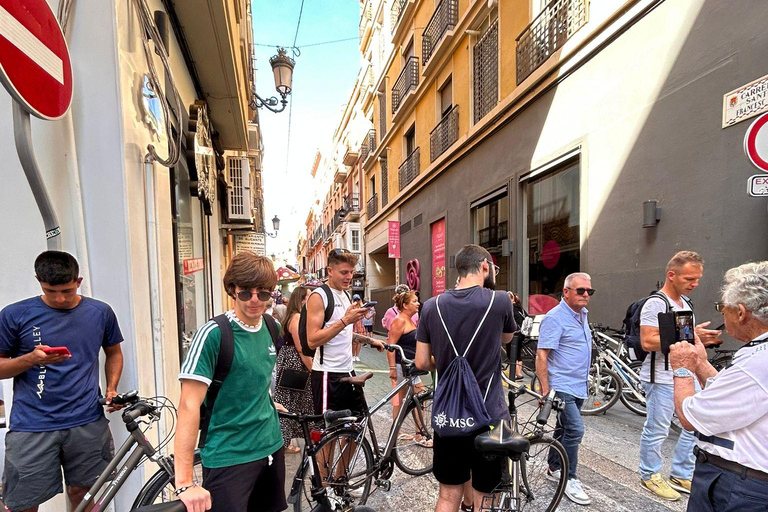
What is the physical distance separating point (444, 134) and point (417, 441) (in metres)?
9.97

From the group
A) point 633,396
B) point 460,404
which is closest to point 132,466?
point 460,404

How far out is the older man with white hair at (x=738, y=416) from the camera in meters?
1.52

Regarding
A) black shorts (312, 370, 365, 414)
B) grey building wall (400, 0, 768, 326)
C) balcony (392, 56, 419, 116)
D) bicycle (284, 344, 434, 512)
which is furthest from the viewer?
balcony (392, 56, 419, 116)

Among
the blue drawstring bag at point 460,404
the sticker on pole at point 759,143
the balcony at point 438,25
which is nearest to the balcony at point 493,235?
the sticker on pole at point 759,143

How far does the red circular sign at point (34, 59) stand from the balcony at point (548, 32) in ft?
24.0

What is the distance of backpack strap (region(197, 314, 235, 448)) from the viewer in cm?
167

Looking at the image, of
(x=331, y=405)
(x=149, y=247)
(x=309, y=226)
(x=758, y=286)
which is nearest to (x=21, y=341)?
(x=149, y=247)

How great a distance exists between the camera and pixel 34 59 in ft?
5.56

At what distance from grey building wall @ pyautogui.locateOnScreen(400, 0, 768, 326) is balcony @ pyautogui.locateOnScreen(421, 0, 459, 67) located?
5.13m

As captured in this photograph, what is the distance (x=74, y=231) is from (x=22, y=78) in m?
1.13

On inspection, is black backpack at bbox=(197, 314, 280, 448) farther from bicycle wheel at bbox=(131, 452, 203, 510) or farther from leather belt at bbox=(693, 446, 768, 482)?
leather belt at bbox=(693, 446, 768, 482)

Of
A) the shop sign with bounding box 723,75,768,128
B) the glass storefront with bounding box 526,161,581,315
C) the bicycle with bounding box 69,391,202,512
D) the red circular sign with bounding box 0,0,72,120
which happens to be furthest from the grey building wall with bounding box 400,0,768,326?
the red circular sign with bounding box 0,0,72,120

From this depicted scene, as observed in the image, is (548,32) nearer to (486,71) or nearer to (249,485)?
(486,71)

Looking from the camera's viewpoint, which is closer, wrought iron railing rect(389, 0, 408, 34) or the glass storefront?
the glass storefront
